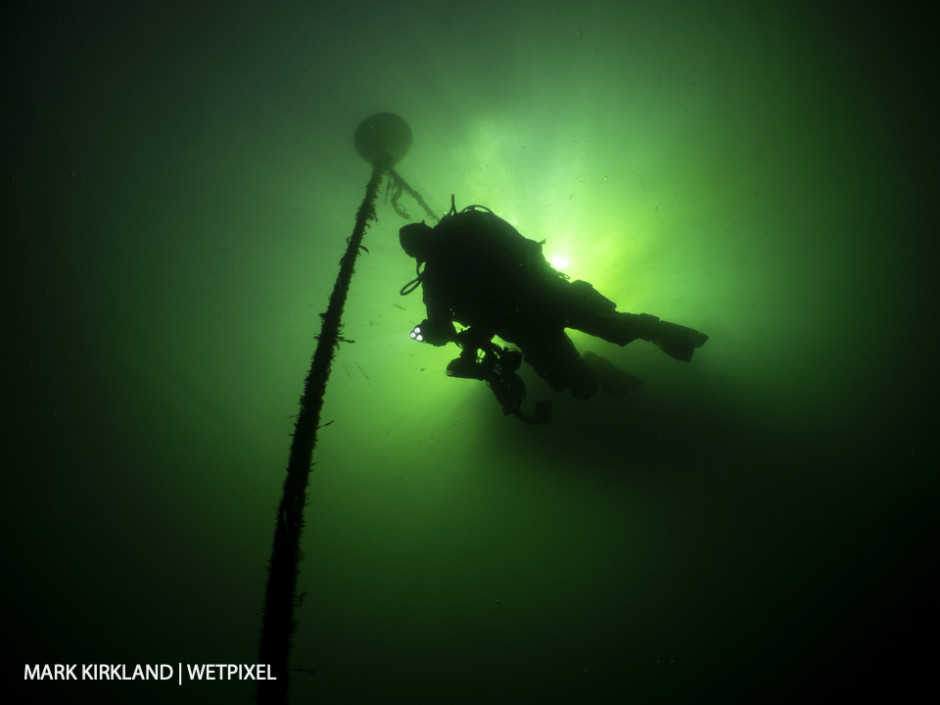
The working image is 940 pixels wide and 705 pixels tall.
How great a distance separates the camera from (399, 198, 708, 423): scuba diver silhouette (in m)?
5.41

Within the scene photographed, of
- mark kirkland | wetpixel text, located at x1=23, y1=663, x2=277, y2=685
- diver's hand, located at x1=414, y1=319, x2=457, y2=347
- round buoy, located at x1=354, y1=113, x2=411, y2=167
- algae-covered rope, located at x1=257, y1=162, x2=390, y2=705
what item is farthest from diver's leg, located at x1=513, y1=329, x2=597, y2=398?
mark kirkland | wetpixel text, located at x1=23, y1=663, x2=277, y2=685

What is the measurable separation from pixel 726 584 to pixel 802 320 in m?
12.0

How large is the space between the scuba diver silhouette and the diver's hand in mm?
15

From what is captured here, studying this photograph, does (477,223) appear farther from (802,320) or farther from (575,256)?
(802,320)

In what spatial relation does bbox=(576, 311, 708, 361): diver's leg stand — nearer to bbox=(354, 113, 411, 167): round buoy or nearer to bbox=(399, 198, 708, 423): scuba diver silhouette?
bbox=(399, 198, 708, 423): scuba diver silhouette

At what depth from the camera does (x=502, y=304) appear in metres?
5.68

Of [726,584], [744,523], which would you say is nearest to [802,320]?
[744,523]

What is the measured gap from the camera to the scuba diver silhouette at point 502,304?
5.41 meters

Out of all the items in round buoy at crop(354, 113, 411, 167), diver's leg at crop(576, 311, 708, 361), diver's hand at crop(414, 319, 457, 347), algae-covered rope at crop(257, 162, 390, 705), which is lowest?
algae-covered rope at crop(257, 162, 390, 705)

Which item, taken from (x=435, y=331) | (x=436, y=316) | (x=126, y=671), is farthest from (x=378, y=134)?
(x=126, y=671)

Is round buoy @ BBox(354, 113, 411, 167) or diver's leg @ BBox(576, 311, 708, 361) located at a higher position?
round buoy @ BBox(354, 113, 411, 167)

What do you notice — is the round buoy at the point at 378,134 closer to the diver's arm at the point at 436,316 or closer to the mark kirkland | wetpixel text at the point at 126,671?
the diver's arm at the point at 436,316

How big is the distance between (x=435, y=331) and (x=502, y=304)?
1.10m

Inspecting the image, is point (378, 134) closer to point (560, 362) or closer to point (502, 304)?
point (502, 304)
